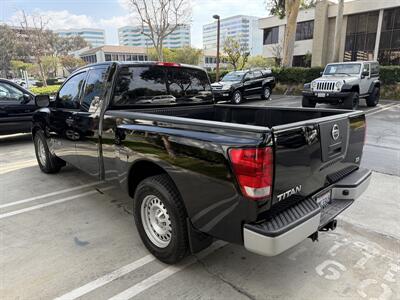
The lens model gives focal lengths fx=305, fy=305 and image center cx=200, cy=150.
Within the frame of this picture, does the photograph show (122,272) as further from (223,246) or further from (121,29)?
(121,29)

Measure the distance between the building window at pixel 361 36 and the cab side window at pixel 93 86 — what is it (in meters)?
30.8

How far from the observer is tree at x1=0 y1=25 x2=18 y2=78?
49300 mm

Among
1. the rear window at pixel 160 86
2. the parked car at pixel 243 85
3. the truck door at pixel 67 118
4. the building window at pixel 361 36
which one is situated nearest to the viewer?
the rear window at pixel 160 86

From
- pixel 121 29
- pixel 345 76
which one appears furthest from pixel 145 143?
pixel 121 29

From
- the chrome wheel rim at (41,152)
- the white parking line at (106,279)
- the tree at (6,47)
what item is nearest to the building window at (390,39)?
the chrome wheel rim at (41,152)

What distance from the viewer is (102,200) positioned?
445 centimetres

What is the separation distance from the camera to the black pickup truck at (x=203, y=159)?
211cm

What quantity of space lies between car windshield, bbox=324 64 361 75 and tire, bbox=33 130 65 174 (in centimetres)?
1201

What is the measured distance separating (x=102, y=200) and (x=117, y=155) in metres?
1.41

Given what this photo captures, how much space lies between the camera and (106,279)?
2723 mm

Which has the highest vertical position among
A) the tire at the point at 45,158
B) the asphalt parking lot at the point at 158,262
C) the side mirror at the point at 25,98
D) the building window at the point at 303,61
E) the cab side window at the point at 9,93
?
the building window at the point at 303,61

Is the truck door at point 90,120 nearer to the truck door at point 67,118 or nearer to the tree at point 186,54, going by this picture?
the truck door at point 67,118

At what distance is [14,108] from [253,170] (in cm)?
810

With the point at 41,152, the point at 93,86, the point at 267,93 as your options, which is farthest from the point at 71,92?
the point at 267,93
